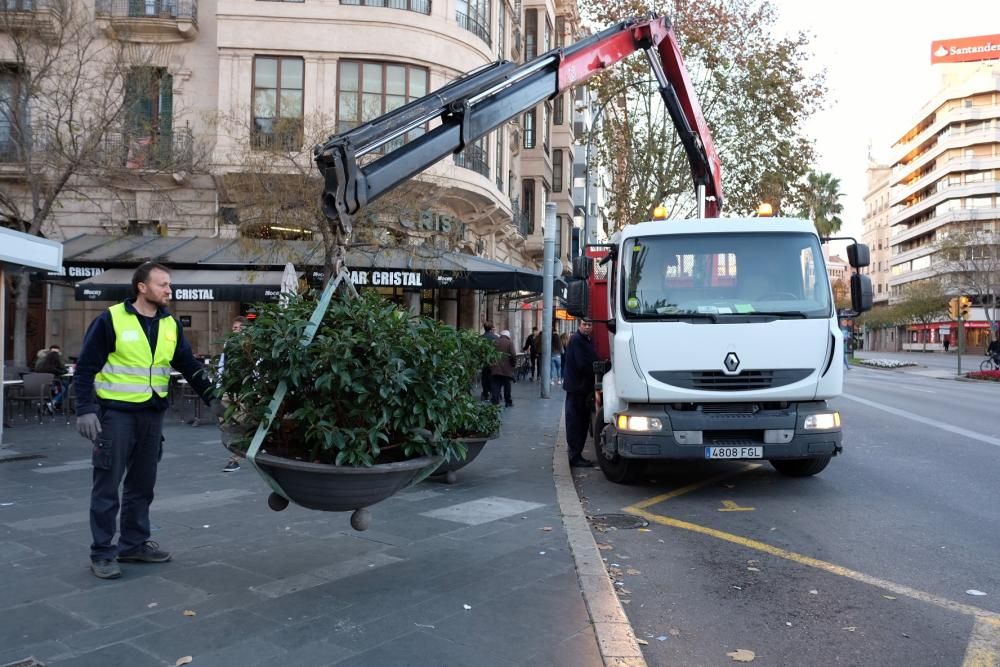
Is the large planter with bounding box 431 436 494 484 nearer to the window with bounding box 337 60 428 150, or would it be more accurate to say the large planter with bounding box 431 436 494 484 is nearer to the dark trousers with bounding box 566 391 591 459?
the dark trousers with bounding box 566 391 591 459

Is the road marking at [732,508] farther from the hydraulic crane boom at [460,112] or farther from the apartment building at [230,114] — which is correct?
the apartment building at [230,114]

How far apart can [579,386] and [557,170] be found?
30.3 m

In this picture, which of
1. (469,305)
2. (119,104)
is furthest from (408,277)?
(469,305)

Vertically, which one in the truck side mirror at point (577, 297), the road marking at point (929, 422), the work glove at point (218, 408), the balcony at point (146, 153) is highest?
the balcony at point (146, 153)

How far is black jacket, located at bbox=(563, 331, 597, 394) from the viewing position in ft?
31.7

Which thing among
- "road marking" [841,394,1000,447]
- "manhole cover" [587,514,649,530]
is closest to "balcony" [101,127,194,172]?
"manhole cover" [587,514,649,530]

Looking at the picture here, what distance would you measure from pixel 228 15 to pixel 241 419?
1805 cm

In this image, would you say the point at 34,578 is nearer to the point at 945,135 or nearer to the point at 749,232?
the point at 749,232

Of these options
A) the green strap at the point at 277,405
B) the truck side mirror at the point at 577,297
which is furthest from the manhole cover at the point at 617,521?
the green strap at the point at 277,405

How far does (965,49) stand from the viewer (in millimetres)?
87125

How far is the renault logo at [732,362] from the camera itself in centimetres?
738

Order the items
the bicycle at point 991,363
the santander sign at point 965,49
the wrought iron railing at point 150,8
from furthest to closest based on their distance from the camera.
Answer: the santander sign at point 965,49
the bicycle at point 991,363
the wrought iron railing at point 150,8

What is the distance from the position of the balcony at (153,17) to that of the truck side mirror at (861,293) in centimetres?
1818

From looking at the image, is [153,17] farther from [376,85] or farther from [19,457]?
[19,457]
